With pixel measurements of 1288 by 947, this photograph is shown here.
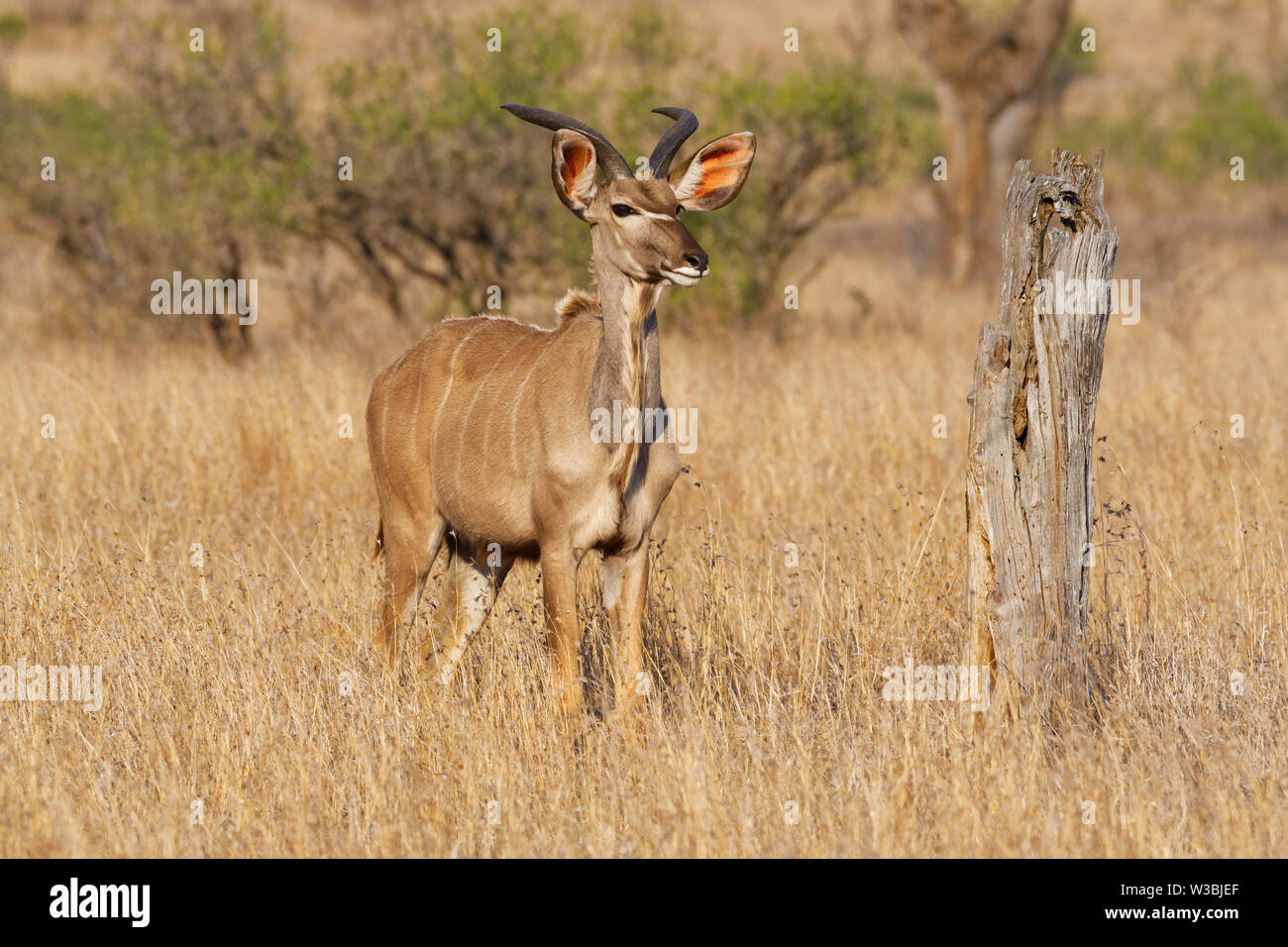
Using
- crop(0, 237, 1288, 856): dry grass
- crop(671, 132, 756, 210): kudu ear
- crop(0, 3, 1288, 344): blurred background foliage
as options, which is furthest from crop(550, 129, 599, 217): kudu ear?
crop(0, 3, 1288, 344): blurred background foliage

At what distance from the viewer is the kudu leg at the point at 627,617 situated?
5703mm

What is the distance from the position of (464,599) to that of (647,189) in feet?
6.84

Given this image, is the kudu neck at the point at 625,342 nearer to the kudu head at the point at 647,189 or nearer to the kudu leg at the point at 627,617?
the kudu head at the point at 647,189

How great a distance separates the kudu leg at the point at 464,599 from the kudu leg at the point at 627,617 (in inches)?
32.4

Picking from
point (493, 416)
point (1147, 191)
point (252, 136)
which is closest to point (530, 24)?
point (252, 136)

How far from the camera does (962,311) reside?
52.5 ft

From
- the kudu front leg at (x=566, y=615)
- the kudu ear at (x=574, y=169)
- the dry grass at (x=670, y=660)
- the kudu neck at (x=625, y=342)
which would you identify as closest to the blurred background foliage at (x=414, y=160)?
the dry grass at (x=670, y=660)

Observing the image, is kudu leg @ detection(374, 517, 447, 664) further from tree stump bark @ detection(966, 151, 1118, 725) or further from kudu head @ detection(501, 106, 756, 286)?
tree stump bark @ detection(966, 151, 1118, 725)

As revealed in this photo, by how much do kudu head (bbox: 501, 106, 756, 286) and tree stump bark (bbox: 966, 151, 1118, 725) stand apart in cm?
106

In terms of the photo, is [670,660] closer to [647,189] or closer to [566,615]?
[566,615]

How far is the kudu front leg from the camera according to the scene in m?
5.71

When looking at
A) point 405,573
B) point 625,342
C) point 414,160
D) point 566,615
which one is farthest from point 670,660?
point 414,160
